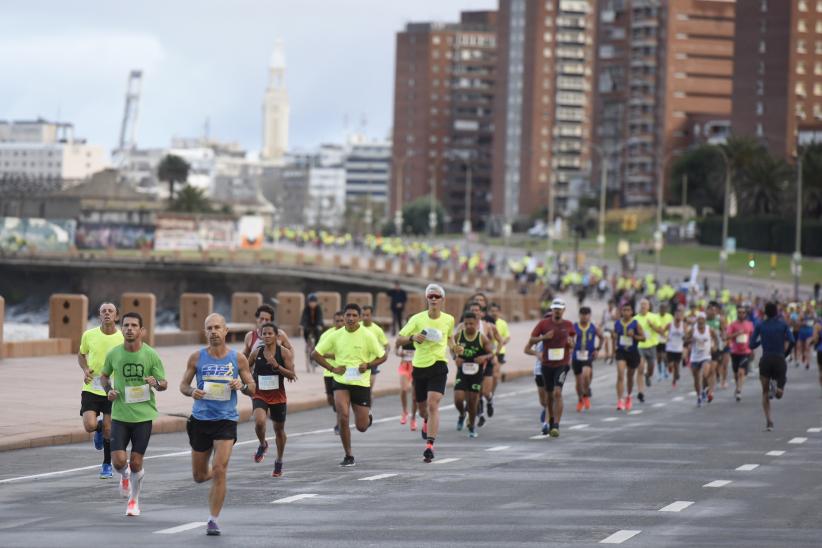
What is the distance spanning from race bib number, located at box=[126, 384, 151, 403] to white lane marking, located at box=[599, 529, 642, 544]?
383 cm

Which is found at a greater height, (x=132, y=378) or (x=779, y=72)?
(x=779, y=72)

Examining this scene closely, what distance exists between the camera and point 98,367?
16047 mm

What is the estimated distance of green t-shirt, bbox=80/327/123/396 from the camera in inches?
628

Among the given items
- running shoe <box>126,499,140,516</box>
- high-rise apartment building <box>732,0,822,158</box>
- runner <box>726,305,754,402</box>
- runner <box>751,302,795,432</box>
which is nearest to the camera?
running shoe <box>126,499,140,516</box>

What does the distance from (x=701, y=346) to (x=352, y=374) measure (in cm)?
1295

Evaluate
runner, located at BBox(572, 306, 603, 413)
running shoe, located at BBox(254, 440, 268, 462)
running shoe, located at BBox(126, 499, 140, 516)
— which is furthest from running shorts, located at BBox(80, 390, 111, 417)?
runner, located at BBox(572, 306, 603, 413)

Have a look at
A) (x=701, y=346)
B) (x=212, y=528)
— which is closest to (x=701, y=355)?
(x=701, y=346)

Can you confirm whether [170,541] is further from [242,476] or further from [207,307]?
[207,307]

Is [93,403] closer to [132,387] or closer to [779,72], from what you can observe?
[132,387]

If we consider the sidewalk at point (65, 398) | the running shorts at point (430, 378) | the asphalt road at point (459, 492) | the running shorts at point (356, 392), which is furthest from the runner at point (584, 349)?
the running shorts at point (356, 392)

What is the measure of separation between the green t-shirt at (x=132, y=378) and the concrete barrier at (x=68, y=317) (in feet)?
68.7

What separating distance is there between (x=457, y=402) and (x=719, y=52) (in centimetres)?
16425

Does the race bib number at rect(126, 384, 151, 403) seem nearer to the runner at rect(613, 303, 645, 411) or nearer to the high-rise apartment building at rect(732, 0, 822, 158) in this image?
the runner at rect(613, 303, 645, 411)

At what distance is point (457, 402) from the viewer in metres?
→ 21.4
